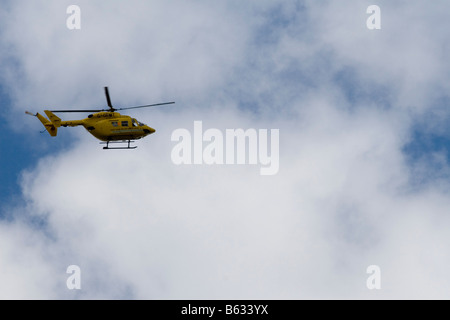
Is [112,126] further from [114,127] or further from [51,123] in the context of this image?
[51,123]

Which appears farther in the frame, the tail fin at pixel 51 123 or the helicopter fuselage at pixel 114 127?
the tail fin at pixel 51 123

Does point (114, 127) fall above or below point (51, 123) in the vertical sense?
below

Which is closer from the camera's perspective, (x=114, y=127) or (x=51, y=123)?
(x=114, y=127)

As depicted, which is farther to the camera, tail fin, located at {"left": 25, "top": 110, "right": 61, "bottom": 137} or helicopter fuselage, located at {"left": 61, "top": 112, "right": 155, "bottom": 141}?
tail fin, located at {"left": 25, "top": 110, "right": 61, "bottom": 137}

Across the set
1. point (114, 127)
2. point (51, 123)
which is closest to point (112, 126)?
point (114, 127)
